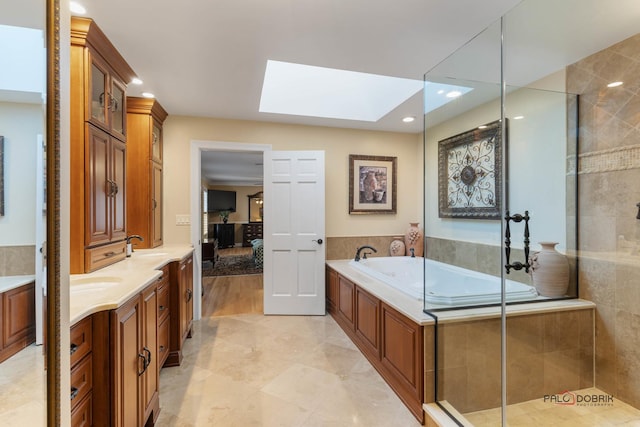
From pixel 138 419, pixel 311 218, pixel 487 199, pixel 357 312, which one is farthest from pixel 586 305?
pixel 138 419

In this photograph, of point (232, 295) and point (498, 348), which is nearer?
point (498, 348)

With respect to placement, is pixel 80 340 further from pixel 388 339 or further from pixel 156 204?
pixel 156 204

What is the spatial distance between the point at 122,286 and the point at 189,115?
98.1 inches

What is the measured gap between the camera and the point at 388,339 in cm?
210

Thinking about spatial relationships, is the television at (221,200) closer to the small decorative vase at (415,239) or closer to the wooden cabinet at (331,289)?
the wooden cabinet at (331,289)

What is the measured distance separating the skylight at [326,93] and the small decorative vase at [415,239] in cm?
153

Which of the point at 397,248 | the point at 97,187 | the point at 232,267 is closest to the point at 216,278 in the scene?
the point at 232,267

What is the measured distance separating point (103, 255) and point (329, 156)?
8.70 ft

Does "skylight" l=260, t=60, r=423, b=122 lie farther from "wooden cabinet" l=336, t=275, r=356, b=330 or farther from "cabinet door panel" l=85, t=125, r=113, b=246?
"wooden cabinet" l=336, t=275, r=356, b=330

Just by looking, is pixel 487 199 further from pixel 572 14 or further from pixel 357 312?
pixel 357 312

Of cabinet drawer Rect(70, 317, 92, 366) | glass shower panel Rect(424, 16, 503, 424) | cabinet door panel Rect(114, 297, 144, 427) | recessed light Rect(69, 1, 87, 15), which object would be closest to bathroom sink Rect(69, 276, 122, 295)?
cabinet door panel Rect(114, 297, 144, 427)

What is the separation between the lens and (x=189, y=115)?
331cm

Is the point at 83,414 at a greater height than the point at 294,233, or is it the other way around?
the point at 294,233

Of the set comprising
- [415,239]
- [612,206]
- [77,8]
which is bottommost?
[415,239]
